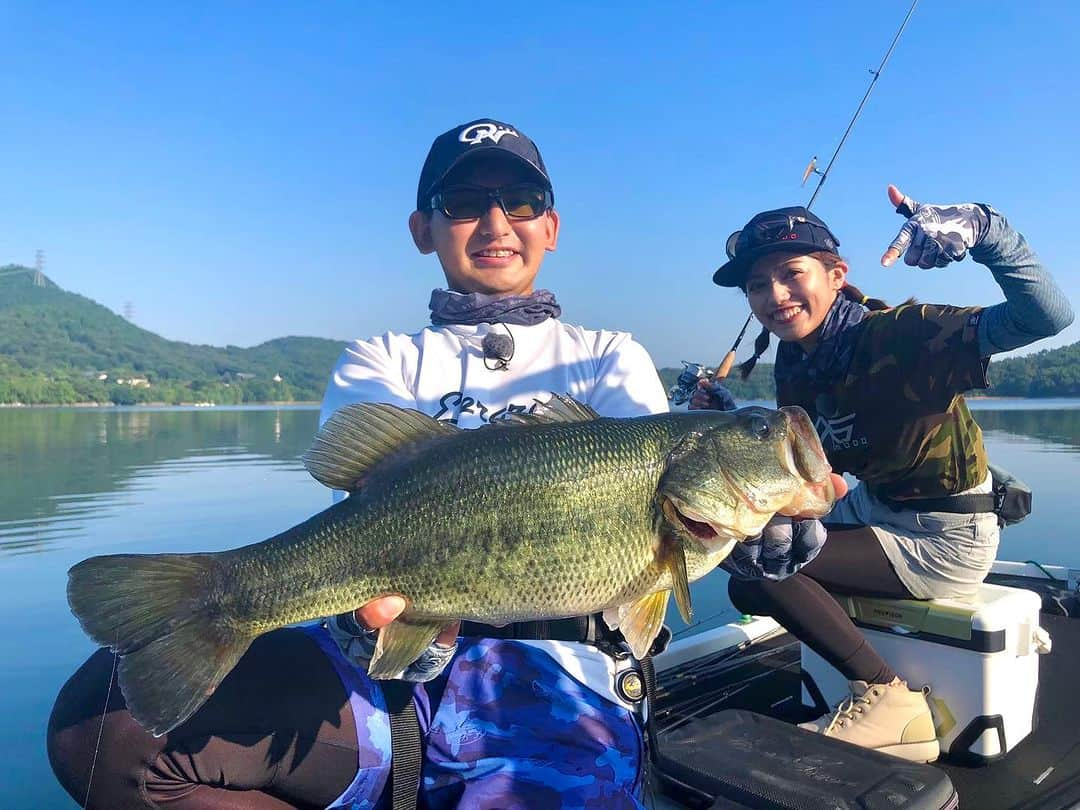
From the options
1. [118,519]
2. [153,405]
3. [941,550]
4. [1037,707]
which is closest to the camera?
[941,550]

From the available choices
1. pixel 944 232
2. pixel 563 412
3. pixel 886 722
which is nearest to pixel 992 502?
pixel 886 722

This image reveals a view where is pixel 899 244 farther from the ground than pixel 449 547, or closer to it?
farther from the ground

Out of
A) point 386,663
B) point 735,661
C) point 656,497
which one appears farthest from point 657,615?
point 735,661

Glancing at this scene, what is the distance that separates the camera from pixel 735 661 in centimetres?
532

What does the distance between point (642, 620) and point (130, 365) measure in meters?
157

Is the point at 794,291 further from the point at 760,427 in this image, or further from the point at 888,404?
the point at 760,427

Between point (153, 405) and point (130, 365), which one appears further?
point (130, 365)

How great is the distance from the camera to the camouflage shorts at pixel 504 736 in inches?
95.0

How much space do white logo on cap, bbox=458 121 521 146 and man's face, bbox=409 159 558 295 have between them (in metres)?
0.11

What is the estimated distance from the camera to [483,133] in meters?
3.31

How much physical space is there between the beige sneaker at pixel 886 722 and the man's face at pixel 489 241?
8.48 feet

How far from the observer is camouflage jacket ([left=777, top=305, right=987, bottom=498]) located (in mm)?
Result: 4031

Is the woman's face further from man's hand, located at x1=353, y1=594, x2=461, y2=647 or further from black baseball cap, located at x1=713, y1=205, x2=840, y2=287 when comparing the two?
man's hand, located at x1=353, y1=594, x2=461, y2=647

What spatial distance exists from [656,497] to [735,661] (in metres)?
3.41
